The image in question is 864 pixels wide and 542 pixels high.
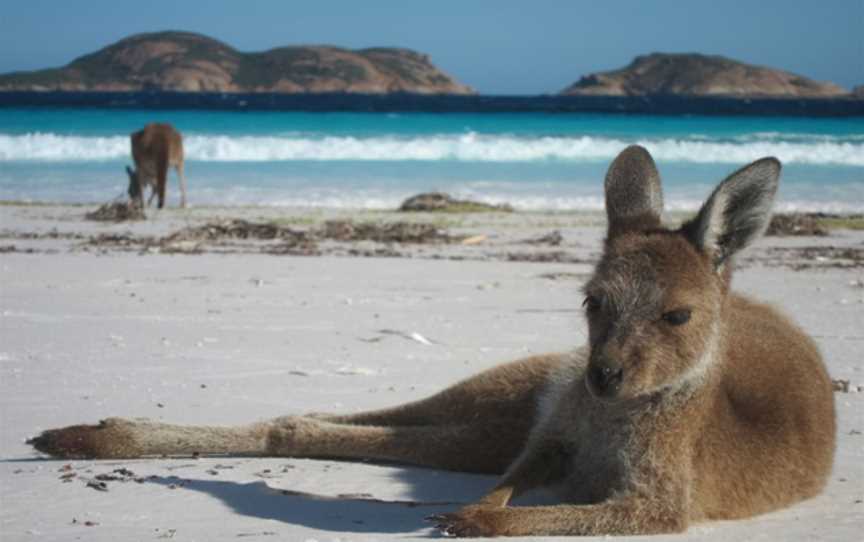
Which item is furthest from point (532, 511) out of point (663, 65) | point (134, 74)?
point (663, 65)

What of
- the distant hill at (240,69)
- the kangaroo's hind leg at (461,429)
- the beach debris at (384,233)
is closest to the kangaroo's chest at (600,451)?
the kangaroo's hind leg at (461,429)

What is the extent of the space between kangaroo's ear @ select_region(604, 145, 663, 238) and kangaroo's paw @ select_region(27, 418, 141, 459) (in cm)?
224

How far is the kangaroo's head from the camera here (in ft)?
12.3

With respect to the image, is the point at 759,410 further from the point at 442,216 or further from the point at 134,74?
the point at 134,74

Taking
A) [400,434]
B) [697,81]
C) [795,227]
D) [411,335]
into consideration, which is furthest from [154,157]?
[697,81]

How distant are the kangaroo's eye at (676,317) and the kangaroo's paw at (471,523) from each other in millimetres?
825

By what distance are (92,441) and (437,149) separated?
32571mm

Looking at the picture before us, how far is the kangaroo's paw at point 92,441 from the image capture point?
4.86m

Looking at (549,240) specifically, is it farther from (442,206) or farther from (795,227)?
(442,206)

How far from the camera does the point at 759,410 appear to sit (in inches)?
171

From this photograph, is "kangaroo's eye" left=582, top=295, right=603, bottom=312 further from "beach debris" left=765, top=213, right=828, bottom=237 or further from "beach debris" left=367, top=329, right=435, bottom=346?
"beach debris" left=765, top=213, right=828, bottom=237

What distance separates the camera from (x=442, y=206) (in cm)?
1883

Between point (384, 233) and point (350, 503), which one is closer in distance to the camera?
point (350, 503)

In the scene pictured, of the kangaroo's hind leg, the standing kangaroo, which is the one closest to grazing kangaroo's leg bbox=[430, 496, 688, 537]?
the kangaroo's hind leg
